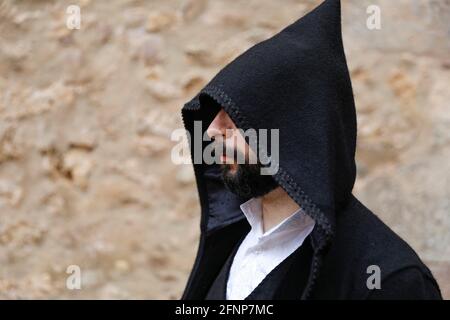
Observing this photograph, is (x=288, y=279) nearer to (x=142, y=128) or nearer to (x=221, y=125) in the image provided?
(x=221, y=125)

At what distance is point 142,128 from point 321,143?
84.6 inches

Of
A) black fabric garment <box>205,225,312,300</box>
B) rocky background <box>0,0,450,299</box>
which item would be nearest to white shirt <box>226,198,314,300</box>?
black fabric garment <box>205,225,312,300</box>

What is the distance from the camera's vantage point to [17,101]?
4102 millimetres

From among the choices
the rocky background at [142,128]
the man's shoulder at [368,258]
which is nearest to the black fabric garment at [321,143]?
the man's shoulder at [368,258]

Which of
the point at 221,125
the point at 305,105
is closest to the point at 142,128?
the point at 221,125

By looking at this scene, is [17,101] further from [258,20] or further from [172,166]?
[258,20]

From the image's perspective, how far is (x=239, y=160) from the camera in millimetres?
1906

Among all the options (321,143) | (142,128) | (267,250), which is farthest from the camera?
(142,128)

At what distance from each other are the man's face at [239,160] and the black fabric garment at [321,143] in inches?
4.1

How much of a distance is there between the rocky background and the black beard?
60.3 inches

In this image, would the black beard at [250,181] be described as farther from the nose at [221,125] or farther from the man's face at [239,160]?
the nose at [221,125]
